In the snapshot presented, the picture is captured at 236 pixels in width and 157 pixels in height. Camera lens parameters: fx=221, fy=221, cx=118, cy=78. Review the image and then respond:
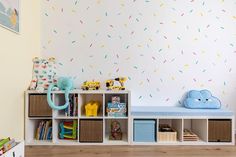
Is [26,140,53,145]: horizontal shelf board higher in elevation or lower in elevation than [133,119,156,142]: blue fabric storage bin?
lower

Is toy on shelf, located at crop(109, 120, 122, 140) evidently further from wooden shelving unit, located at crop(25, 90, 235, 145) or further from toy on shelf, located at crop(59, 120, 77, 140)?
toy on shelf, located at crop(59, 120, 77, 140)

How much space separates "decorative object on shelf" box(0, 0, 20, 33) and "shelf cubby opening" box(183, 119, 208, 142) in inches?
80.3

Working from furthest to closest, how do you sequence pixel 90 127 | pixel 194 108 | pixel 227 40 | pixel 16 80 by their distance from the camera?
pixel 227 40, pixel 194 108, pixel 90 127, pixel 16 80

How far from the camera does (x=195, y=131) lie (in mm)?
2621

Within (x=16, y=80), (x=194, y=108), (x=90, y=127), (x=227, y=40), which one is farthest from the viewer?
(x=227, y=40)

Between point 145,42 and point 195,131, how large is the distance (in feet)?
4.00

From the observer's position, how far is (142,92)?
2.72m

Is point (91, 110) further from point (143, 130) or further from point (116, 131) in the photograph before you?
point (143, 130)

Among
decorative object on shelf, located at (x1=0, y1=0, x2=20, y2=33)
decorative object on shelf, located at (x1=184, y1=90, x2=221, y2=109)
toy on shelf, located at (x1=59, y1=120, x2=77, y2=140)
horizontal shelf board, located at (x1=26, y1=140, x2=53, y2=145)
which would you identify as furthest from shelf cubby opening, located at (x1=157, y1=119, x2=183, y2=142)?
decorative object on shelf, located at (x1=0, y1=0, x2=20, y2=33)

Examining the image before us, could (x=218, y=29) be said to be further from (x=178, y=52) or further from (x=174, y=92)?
(x=174, y=92)

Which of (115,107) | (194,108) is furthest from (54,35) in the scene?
(194,108)

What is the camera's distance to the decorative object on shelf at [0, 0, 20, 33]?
5.97 feet

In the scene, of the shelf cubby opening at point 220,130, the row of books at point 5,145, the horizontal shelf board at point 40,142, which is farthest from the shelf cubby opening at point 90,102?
the shelf cubby opening at point 220,130

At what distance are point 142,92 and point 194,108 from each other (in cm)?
63
